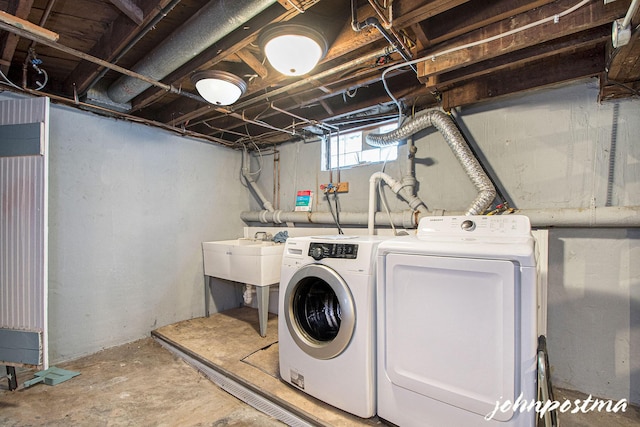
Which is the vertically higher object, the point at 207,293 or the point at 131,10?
the point at 131,10

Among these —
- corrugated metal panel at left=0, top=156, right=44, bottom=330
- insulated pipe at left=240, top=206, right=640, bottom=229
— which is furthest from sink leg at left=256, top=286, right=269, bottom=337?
corrugated metal panel at left=0, top=156, right=44, bottom=330

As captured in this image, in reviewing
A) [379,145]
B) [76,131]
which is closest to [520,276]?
[379,145]

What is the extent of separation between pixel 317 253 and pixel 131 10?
156 cm

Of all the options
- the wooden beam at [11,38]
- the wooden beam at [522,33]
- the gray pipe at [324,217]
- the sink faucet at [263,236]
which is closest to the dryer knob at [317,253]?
the gray pipe at [324,217]

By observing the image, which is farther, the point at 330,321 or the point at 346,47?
the point at 330,321

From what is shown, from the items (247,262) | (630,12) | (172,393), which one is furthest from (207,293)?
(630,12)

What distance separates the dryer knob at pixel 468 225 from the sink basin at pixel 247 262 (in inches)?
65.1

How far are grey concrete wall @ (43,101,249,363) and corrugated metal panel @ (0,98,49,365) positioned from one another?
41 cm

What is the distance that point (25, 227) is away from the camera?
1.92 metres

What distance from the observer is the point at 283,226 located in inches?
136

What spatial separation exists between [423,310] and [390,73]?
1.53m

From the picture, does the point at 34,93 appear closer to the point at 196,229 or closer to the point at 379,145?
the point at 196,229

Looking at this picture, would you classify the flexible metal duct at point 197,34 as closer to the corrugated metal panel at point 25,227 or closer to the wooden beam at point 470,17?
the corrugated metal panel at point 25,227

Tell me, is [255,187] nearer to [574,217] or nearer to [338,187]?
[338,187]
